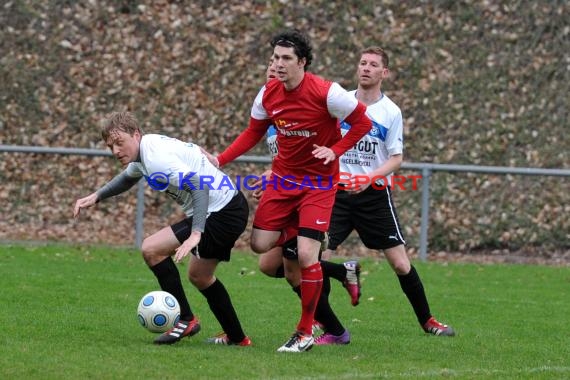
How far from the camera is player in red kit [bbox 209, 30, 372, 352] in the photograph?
6.77 metres

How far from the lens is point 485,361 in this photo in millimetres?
6574

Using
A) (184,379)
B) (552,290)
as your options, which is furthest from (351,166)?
(552,290)

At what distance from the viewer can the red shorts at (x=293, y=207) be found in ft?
22.5

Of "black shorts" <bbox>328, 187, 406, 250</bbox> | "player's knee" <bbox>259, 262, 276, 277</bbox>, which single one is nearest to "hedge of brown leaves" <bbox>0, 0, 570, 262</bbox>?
"black shorts" <bbox>328, 187, 406, 250</bbox>

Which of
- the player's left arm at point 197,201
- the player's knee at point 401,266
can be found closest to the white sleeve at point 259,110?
the player's left arm at point 197,201

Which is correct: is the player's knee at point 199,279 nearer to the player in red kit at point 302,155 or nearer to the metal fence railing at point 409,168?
the player in red kit at point 302,155

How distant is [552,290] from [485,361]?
4846 mm

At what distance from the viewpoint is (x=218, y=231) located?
Result: 674 centimetres

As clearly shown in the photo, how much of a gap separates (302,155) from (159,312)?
55.6 inches

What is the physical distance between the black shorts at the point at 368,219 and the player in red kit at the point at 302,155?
103 centimetres

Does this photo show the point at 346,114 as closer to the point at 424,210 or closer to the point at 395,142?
the point at 395,142

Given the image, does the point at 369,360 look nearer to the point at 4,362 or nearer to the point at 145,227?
the point at 4,362

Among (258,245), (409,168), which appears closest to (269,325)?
(258,245)

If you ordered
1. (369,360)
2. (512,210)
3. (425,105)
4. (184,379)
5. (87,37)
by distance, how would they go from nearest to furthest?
(184,379)
(369,360)
(512,210)
(425,105)
(87,37)
